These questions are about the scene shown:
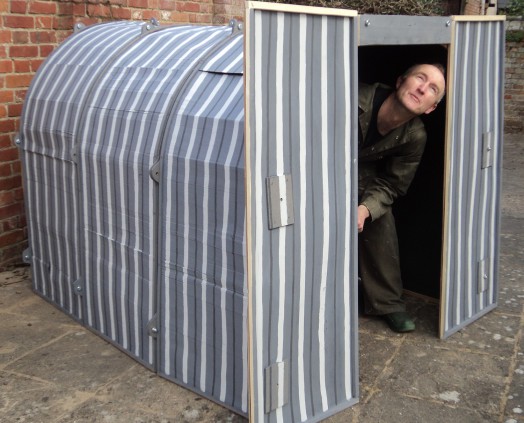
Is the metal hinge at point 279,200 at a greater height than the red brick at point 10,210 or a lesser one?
greater

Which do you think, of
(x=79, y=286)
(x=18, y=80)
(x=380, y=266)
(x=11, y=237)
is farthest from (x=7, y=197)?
(x=380, y=266)

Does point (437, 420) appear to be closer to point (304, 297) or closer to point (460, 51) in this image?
point (304, 297)

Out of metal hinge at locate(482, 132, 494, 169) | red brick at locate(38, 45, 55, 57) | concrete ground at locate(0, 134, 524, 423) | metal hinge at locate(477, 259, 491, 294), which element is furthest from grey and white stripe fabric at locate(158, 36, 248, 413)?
red brick at locate(38, 45, 55, 57)

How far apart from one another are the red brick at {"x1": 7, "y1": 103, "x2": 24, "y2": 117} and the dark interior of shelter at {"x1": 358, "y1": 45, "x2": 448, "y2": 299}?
2.60 m

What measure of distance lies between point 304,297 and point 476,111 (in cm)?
176

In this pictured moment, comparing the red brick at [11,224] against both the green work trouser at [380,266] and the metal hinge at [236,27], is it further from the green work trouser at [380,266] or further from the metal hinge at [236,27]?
the green work trouser at [380,266]

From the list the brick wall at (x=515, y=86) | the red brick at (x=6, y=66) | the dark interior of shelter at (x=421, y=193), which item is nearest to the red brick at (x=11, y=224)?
the red brick at (x=6, y=66)

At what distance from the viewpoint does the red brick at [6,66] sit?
5117mm

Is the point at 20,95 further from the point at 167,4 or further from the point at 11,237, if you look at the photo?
the point at 167,4

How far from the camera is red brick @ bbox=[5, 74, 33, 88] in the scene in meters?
5.20

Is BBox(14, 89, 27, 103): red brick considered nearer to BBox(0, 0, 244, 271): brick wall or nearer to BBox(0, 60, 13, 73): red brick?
BBox(0, 0, 244, 271): brick wall

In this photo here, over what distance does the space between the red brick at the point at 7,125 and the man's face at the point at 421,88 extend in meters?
3.02

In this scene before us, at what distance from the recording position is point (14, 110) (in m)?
5.27

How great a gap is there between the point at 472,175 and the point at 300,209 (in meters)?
1.61
